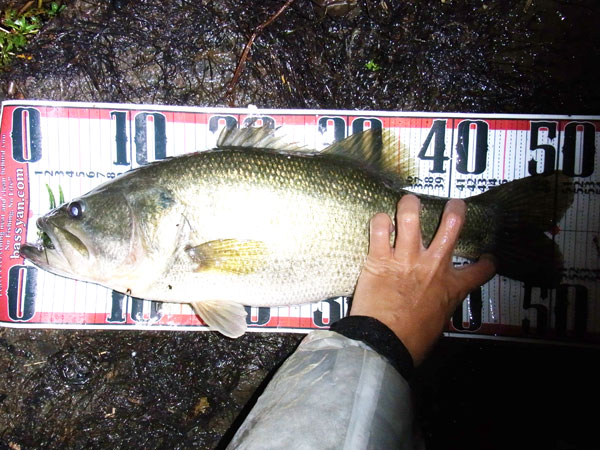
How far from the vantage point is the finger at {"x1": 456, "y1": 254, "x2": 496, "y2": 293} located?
2233 mm

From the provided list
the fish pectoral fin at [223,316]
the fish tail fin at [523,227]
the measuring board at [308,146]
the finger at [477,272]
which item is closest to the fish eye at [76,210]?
the measuring board at [308,146]

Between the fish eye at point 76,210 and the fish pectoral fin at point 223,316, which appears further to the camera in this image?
the fish pectoral fin at point 223,316

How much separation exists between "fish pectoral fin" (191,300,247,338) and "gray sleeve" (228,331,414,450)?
0.53 meters

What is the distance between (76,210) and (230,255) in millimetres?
772

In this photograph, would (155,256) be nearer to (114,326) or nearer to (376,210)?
(114,326)

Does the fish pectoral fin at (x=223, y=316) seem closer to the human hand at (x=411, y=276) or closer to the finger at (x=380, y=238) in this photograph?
the human hand at (x=411, y=276)

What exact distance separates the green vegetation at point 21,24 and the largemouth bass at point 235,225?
1.12m

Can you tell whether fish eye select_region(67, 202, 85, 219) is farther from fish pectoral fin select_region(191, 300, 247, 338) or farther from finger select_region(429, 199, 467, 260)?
finger select_region(429, 199, 467, 260)

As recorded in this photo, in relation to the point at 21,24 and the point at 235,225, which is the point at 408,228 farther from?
the point at 21,24

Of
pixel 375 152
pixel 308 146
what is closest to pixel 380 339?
pixel 375 152

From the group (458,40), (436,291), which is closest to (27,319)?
(436,291)

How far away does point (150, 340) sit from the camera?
262 centimetres

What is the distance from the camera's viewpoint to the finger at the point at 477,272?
7.33ft

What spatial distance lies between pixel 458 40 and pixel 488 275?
4.51 feet
